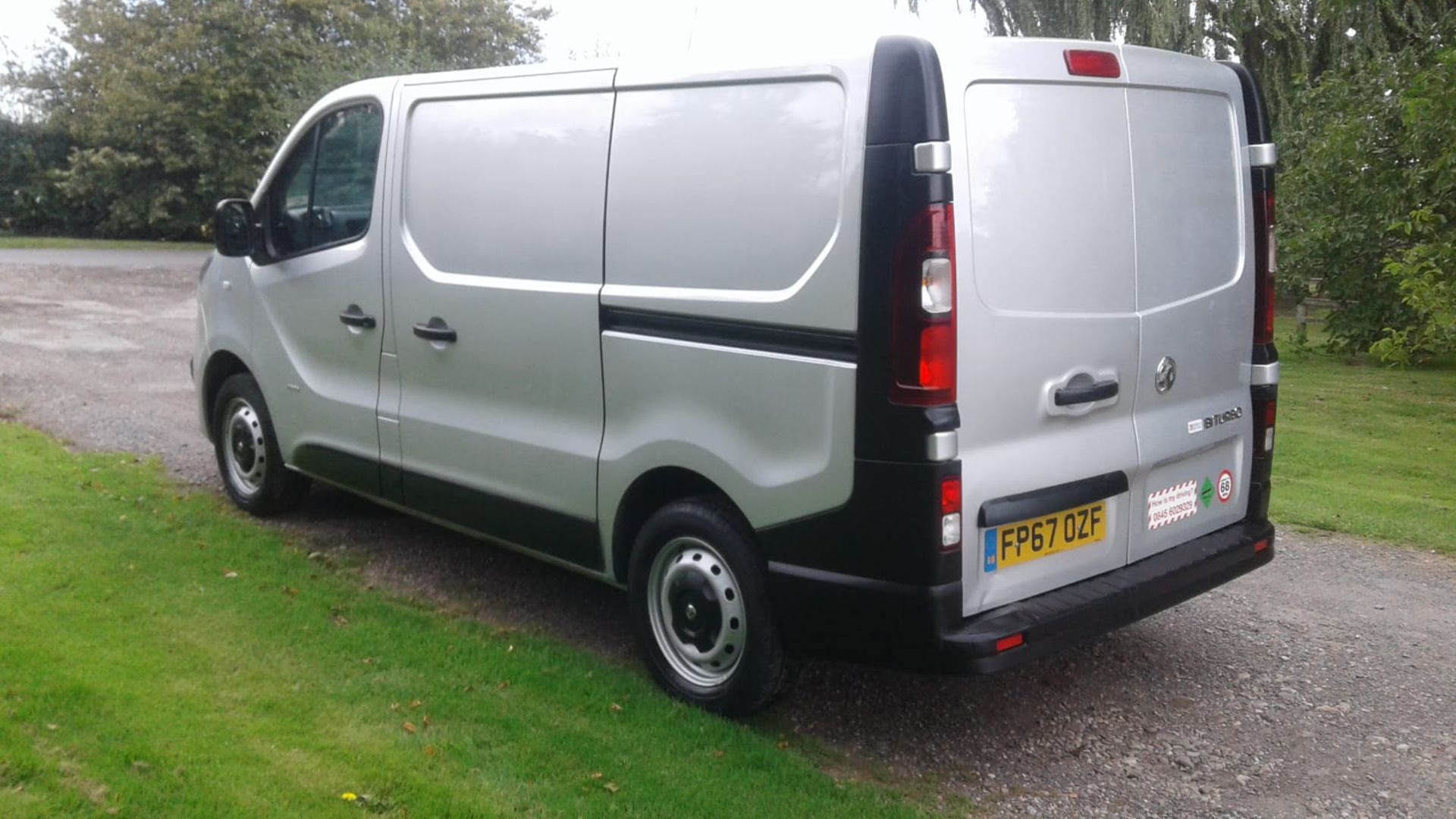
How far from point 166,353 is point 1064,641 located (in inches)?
432

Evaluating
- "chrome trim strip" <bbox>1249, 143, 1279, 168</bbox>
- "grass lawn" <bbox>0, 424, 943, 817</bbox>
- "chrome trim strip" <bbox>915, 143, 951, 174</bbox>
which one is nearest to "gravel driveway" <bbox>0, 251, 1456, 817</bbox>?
"grass lawn" <bbox>0, 424, 943, 817</bbox>

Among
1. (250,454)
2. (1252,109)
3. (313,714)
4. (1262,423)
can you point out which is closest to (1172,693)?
(1262,423)

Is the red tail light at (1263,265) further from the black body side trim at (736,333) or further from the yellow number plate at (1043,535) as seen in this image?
the black body side trim at (736,333)

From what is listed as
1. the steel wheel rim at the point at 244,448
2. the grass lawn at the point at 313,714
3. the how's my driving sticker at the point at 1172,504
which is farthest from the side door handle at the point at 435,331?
the how's my driving sticker at the point at 1172,504

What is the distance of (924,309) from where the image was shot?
144 inches

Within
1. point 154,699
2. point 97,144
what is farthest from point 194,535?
point 97,144

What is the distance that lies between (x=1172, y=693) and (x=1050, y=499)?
1286 mm

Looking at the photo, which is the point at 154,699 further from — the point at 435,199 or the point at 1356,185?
the point at 1356,185

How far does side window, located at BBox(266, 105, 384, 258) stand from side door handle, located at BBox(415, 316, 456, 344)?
64 centimetres

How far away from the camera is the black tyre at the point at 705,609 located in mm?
4227

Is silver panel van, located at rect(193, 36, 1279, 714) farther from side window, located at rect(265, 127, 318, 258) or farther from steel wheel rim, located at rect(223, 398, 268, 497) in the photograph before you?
steel wheel rim, located at rect(223, 398, 268, 497)

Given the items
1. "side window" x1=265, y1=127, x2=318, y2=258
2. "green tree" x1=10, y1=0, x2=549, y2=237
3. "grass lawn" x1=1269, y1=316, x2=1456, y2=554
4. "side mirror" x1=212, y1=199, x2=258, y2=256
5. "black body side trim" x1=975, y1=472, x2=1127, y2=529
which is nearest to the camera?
"black body side trim" x1=975, y1=472, x2=1127, y2=529

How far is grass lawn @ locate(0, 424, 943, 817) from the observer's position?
12.2 feet

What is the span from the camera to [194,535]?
20.5 ft
